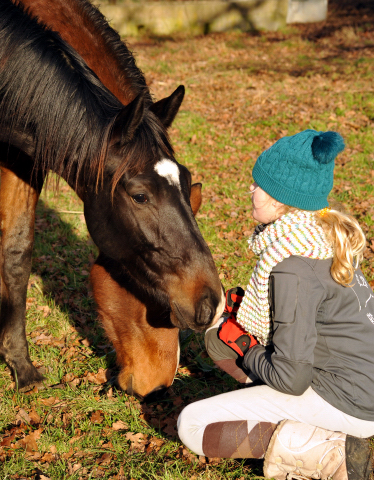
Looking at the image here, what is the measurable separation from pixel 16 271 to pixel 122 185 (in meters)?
1.49

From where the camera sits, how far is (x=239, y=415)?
7.45ft

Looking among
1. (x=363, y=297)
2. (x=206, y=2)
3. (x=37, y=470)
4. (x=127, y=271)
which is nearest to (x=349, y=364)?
(x=363, y=297)

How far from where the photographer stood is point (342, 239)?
2.17m

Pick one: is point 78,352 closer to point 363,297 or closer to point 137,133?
point 137,133

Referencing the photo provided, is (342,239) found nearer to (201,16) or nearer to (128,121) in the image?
(128,121)

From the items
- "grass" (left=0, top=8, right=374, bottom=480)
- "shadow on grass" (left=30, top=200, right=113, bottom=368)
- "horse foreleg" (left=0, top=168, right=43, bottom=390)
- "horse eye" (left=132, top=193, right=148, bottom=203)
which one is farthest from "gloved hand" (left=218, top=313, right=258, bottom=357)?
"horse foreleg" (left=0, top=168, right=43, bottom=390)

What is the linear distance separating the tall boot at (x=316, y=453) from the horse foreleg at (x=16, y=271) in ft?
6.10

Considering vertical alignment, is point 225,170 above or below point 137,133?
below

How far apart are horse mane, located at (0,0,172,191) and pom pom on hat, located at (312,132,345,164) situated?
2.47 feet

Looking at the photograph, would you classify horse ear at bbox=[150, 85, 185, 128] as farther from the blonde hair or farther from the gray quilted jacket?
the gray quilted jacket

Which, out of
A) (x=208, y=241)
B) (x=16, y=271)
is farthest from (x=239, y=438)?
(x=208, y=241)

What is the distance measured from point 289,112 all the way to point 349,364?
717cm

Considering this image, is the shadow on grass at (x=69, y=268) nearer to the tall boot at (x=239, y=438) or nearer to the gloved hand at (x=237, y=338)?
the gloved hand at (x=237, y=338)

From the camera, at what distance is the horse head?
2172 mm
